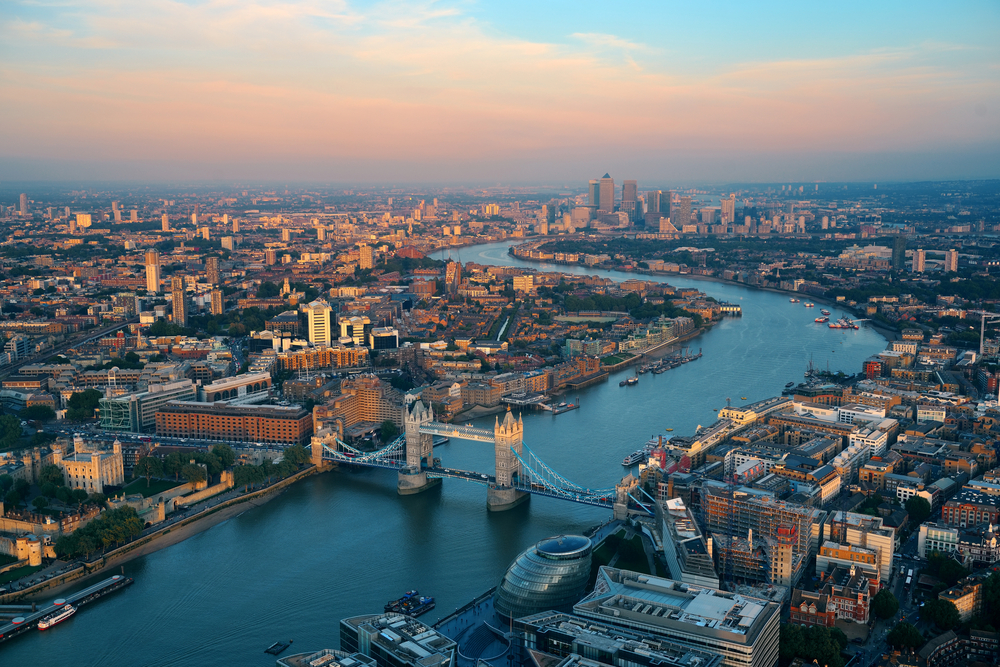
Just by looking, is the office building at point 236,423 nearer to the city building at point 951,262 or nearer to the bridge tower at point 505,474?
the bridge tower at point 505,474

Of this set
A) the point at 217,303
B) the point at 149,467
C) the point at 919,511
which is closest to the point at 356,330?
the point at 217,303

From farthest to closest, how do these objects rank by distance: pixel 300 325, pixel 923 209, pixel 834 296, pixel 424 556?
pixel 923 209, pixel 834 296, pixel 300 325, pixel 424 556

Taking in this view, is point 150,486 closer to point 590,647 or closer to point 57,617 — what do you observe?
point 57,617

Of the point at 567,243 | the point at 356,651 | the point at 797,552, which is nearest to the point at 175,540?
the point at 356,651

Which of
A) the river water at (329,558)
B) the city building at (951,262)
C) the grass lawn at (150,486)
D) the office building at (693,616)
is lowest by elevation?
the river water at (329,558)

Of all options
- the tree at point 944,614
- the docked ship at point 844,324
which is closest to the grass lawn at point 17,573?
the tree at point 944,614

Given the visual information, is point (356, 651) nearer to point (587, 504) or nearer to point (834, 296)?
point (587, 504)
